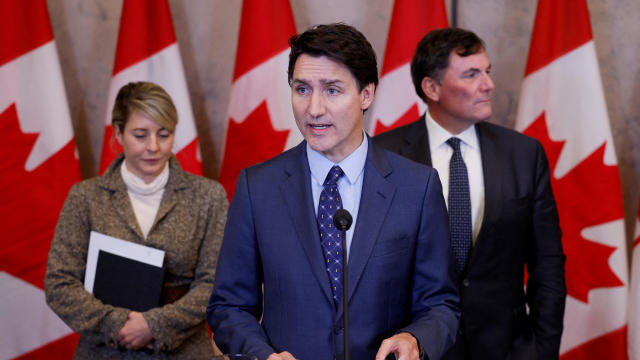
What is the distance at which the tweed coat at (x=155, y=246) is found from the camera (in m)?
2.22

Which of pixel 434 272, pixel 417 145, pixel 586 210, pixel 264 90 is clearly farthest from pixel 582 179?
pixel 434 272

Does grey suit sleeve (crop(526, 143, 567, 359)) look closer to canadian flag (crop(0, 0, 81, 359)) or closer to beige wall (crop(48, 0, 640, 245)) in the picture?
beige wall (crop(48, 0, 640, 245))

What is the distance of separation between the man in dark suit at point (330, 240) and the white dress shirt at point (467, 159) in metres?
0.68

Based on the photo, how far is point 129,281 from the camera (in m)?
2.24

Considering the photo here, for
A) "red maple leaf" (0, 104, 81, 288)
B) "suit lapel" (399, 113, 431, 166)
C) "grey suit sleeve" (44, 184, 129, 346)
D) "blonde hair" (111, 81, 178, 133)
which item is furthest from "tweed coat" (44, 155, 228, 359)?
"red maple leaf" (0, 104, 81, 288)

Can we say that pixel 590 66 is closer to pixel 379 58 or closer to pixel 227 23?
pixel 379 58

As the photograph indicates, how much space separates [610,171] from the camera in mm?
3021

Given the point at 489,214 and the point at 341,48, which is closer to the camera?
the point at 341,48

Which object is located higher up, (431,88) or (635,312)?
(431,88)

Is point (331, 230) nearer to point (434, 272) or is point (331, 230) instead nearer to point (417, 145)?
point (434, 272)

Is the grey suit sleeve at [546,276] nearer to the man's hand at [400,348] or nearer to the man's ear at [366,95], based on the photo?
the man's ear at [366,95]

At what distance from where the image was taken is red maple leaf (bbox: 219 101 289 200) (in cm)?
324

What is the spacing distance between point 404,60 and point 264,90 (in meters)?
0.71

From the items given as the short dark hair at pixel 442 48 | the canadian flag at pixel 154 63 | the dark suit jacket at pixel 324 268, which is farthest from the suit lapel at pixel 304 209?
the canadian flag at pixel 154 63
